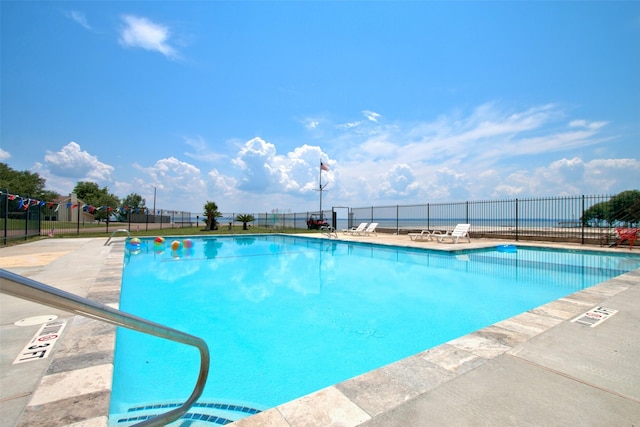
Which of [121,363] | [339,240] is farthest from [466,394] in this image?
[339,240]

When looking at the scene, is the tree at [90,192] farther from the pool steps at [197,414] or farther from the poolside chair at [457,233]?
the pool steps at [197,414]

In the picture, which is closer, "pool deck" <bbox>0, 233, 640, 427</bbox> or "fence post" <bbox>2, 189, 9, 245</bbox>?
"pool deck" <bbox>0, 233, 640, 427</bbox>

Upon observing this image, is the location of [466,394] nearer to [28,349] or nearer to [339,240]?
[28,349]

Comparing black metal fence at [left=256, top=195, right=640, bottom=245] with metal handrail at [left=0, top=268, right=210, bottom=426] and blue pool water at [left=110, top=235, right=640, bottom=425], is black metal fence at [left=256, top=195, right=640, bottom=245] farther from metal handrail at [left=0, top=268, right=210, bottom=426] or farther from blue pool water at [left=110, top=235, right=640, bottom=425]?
metal handrail at [left=0, top=268, right=210, bottom=426]

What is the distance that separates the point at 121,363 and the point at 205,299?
2476mm

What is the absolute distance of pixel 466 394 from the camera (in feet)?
5.93

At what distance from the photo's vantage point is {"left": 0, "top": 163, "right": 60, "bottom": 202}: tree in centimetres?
3387

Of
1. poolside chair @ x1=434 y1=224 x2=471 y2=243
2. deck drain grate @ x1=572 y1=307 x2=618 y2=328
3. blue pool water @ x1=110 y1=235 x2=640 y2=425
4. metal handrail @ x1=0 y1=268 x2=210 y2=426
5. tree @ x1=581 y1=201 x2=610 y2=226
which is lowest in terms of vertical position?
blue pool water @ x1=110 y1=235 x2=640 y2=425

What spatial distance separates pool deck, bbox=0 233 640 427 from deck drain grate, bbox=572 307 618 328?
0.09 metres

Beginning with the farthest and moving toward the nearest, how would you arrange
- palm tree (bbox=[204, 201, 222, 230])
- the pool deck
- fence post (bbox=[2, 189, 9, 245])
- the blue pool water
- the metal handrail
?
palm tree (bbox=[204, 201, 222, 230]) < fence post (bbox=[2, 189, 9, 245]) < the blue pool water < the pool deck < the metal handrail

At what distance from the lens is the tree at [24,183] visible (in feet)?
111

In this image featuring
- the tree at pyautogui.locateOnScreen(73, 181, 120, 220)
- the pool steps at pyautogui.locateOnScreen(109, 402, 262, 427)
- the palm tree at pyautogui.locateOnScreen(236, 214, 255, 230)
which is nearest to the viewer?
the pool steps at pyautogui.locateOnScreen(109, 402, 262, 427)

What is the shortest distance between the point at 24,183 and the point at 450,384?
51.5 metres

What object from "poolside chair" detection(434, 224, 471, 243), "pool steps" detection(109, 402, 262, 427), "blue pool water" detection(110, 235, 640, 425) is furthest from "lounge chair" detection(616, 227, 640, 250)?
"pool steps" detection(109, 402, 262, 427)
